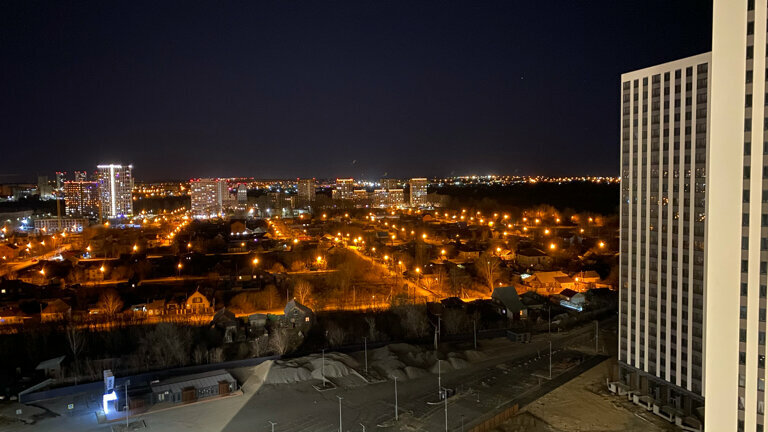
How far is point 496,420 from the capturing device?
27.0 ft

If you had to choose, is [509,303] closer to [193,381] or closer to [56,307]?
[193,381]

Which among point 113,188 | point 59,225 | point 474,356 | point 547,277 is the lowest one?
point 474,356

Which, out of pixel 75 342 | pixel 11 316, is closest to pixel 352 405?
pixel 75 342

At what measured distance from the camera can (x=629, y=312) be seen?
378 inches

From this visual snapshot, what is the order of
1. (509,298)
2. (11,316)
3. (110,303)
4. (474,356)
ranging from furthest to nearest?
(509,298) < (110,303) < (11,316) < (474,356)

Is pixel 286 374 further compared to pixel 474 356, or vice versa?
pixel 474 356

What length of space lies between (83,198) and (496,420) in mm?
51656

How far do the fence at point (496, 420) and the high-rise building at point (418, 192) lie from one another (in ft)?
164

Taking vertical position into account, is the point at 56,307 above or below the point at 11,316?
above

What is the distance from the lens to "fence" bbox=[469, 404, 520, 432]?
7992 millimetres

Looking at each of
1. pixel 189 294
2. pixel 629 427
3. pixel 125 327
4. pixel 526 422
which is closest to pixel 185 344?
pixel 125 327

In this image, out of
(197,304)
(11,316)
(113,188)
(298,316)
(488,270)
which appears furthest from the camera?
(113,188)

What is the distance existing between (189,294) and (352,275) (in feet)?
18.2

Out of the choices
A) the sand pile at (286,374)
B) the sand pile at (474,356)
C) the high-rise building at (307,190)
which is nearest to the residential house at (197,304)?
the sand pile at (286,374)
